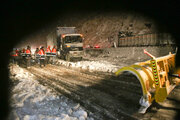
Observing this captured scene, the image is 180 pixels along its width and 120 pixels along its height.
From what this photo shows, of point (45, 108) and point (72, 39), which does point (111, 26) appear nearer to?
point (72, 39)

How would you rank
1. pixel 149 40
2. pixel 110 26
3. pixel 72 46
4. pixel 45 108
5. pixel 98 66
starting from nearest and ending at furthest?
pixel 45 108 < pixel 98 66 < pixel 72 46 < pixel 149 40 < pixel 110 26

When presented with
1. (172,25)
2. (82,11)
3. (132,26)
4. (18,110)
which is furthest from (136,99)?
(82,11)

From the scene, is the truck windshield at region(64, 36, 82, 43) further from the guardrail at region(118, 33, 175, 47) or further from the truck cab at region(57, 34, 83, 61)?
the guardrail at region(118, 33, 175, 47)

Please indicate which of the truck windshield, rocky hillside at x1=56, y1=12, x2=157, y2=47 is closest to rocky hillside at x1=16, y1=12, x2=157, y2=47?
rocky hillside at x1=56, y1=12, x2=157, y2=47

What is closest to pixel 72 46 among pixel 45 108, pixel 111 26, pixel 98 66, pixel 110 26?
pixel 98 66

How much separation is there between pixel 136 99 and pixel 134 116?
3.37ft

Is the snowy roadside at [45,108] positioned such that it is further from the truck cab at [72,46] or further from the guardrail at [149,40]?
the guardrail at [149,40]

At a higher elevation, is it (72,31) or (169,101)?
(72,31)

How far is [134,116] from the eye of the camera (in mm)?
3348

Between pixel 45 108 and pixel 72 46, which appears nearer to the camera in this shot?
pixel 45 108

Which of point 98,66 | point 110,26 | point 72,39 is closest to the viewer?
point 98,66

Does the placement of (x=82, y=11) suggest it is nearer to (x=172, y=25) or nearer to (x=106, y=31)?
(x=106, y=31)

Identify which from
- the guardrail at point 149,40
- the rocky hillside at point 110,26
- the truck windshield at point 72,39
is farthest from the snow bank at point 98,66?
the rocky hillside at point 110,26

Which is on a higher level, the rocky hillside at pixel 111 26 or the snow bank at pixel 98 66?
the rocky hillside at pixel 111 26
